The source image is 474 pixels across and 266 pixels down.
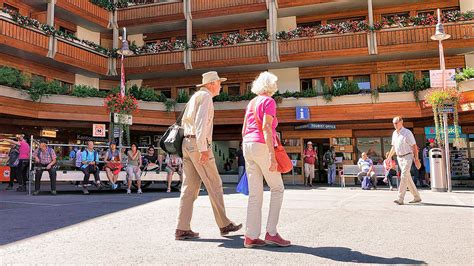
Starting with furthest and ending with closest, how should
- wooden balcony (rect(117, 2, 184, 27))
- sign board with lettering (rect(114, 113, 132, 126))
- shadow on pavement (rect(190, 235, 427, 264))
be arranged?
wooden balcony (rect(117, 2, 184, 27))
sign board with lettering (rect(114, 113, 132, 126))
shadow on pavement (rect(190, 235, 427, 264))

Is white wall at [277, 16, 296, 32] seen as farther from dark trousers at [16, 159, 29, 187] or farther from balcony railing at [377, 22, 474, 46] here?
dark trousers at [16, 159, 29, 187]

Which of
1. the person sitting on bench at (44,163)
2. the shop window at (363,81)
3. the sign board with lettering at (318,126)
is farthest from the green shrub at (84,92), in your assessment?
the shop window at (363,81)

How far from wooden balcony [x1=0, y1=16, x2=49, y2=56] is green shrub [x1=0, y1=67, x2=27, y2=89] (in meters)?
1.35

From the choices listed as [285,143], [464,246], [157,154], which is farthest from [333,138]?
[464,246]

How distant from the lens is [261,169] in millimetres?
4609

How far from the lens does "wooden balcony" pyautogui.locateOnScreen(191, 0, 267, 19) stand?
22.9 meters

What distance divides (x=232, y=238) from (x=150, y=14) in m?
22.3

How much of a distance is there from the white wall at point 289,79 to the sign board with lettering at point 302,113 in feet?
9.00

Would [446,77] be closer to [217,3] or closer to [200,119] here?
[200,119]

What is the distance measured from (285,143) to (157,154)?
364 inches

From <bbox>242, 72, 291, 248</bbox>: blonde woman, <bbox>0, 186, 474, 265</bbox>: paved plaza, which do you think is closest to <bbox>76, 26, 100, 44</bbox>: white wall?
<bbox>0, 186, 474, 265</bbox>: paved plaza

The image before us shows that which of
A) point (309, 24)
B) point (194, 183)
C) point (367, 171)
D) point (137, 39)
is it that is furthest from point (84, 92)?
point (194, 183)

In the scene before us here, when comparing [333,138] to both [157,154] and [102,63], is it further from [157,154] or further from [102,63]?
[102,63]

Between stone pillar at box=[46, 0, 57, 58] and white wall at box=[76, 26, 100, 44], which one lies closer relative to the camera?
stone pillar at box=[46, 0, 57, 58]
